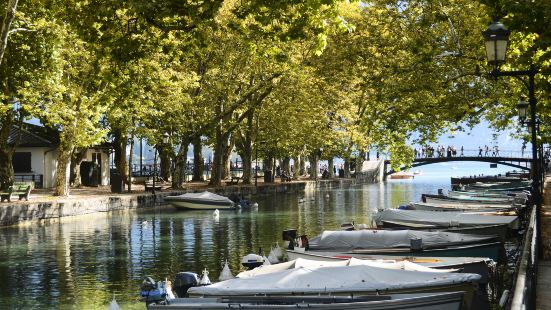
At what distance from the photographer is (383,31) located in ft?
138

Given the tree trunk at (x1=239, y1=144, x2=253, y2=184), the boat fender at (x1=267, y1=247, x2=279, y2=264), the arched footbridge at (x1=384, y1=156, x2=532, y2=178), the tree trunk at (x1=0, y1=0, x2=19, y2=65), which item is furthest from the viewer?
the arched footbridge at (x1=384, y1=156, x2=532, y2=178)

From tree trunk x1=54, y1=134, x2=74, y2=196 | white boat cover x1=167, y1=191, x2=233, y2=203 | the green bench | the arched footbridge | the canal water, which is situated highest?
the arched footbridge

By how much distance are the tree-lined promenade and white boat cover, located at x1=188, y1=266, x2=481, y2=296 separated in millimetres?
5832

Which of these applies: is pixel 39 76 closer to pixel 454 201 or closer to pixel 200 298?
pixel 454 201

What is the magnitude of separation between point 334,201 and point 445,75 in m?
23.1

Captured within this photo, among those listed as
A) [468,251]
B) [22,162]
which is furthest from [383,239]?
[22,162]

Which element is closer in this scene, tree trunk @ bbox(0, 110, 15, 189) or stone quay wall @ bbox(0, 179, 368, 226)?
stone quay wall @ bbox(0, 179, 368, 226)

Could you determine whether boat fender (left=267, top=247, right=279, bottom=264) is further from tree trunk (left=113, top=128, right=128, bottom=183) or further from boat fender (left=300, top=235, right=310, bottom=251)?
tree trunk (left=113, top=128, right=128, bottom=183)

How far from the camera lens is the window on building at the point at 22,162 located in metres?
60.3

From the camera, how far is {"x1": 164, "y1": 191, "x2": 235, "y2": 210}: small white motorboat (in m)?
51.5

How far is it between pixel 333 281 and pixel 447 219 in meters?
15.8

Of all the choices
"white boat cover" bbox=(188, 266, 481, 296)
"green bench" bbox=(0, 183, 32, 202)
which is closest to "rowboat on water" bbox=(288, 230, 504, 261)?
"white boat cover" bbox=(188, 266, 481, 296)

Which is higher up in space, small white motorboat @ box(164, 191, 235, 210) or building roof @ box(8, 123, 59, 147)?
building roof @ box(8, 123, 59, 147)

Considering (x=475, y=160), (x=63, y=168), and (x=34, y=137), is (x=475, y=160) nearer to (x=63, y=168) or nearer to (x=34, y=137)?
(x=34, y=137)
